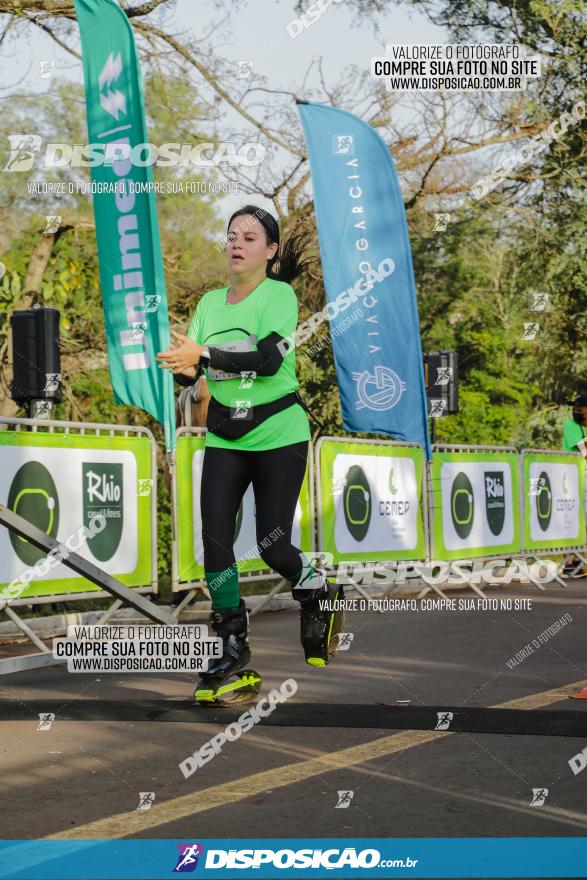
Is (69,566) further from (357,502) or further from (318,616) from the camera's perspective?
(357,502)

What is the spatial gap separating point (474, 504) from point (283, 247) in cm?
694

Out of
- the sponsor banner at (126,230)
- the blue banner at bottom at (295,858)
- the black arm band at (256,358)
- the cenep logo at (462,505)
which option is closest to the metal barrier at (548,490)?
the cenep logo at (462,505)

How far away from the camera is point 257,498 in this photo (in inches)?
237

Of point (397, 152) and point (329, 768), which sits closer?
point (329, 768)

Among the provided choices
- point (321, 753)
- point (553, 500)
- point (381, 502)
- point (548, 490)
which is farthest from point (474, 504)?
point (321, 753)

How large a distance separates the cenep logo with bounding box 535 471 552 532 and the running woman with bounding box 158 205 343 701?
28.2 feet

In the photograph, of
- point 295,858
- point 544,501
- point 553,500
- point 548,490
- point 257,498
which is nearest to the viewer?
point 295,858

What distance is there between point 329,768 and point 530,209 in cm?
1935

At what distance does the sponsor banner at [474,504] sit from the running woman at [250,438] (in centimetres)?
618

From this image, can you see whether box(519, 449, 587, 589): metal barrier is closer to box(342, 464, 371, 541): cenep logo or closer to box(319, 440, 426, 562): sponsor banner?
box(319, 440, 426, 562): sponsor banner

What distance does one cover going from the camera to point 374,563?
11344 millimetres

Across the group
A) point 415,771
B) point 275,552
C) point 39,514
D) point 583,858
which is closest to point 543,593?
point 39,514

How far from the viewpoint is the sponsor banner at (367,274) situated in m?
12.4

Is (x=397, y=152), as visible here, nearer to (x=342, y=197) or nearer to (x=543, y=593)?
(x=342, y=197)
